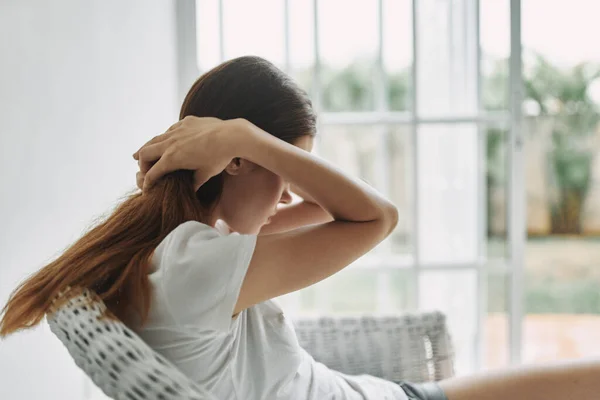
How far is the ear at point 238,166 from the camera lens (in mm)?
1160

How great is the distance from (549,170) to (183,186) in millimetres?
6516

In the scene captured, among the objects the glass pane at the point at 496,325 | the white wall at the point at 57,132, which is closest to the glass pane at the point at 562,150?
the glass pane at the point at 496,325

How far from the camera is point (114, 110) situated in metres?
1.68

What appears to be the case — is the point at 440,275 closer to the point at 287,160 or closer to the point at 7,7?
the point at 287,160

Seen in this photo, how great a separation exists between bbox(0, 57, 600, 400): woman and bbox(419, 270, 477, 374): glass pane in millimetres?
993

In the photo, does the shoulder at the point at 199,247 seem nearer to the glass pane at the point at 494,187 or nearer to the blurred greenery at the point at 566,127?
the glass pane at the point at 494,187

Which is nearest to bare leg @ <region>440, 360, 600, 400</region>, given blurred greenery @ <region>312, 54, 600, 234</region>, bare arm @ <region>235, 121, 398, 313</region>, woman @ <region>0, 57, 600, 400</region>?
woman @ <region>0, 57, 600, 400</region>

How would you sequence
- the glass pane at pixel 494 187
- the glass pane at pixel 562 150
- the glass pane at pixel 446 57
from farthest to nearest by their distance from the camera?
1. the glass pane at pixel 562 150
2. the glass pane at pixel 494 187
3. the glass pane at pixel 446 57

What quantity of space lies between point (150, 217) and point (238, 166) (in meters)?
0.17

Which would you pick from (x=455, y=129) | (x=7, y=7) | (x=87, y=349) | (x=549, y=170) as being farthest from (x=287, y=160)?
(x=549, y=170)

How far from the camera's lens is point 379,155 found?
7.39 ft

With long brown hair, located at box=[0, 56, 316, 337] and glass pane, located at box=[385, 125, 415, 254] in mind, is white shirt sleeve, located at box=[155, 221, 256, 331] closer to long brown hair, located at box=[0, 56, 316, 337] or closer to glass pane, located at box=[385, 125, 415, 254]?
long brown hair, located at box=[0, 56, 316, 337]

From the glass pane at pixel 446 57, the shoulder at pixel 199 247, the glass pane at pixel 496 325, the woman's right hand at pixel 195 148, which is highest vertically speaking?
the glass pane at pixel 446 57

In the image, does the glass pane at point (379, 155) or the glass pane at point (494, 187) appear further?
the glass pane at point (494, 187)
